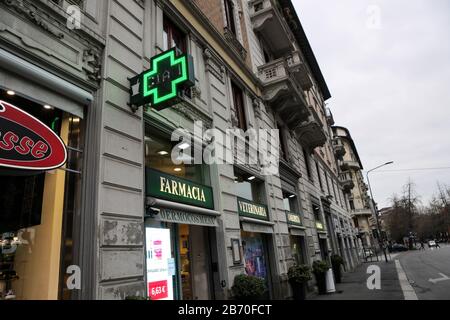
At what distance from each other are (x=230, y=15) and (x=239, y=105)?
4539mm

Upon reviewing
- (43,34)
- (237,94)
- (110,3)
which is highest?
(237,94)

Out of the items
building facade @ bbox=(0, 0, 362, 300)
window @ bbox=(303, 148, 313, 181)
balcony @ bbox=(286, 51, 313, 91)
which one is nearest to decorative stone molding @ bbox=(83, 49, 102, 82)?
building facade @ bbox=(0, 0, 362, 300)

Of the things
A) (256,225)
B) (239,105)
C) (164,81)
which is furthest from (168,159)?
(239,105)

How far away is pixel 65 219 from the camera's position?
5043mm

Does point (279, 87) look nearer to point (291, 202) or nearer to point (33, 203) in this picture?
point (291, 202)

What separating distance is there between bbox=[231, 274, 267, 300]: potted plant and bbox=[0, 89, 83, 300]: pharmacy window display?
14.3 feet

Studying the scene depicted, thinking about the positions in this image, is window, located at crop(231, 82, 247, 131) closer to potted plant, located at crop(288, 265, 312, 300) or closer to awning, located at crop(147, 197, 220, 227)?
awning, located at crop(147, 197, 220, 227)

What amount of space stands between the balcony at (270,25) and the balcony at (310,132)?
13.6 feet

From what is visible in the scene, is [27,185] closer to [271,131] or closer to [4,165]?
[4,165]

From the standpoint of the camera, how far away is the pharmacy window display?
4.17 m

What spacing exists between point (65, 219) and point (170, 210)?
2179 millimetres

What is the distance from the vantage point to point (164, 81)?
6062 millimetres
